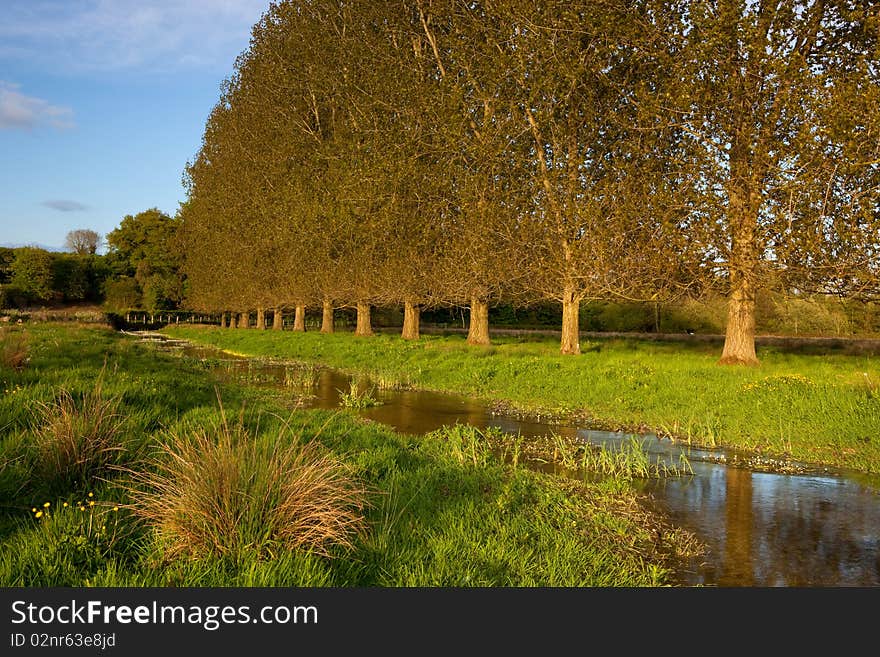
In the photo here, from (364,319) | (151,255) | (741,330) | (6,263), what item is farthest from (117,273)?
(741,330)

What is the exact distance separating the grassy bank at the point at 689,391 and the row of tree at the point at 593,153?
248 centimetres

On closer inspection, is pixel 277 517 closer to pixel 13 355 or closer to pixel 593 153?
pixel 13 355

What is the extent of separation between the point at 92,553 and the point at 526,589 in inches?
138

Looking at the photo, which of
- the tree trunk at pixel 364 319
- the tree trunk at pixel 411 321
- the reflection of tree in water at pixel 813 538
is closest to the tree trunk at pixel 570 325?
the tree trunk at pixel 411 321

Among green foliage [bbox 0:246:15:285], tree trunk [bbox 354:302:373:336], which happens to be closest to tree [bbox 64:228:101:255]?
green foliage [bbox 0:246:15:285]

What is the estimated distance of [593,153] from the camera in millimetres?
23969

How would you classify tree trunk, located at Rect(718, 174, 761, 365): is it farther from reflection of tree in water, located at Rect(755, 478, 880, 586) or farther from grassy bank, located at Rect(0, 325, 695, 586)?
grassy bank, located at Rect(0, 325, 695, 586)

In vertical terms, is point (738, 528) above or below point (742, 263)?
below

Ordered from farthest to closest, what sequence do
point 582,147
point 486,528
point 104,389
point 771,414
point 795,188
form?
point 582,147 → point 795,188 → point 771,414 → point 104,389 → point 486,528

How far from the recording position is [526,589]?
4.98 metres

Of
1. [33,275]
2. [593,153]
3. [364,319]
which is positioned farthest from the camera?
[33,275]

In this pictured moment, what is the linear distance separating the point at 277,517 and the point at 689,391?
1356cm

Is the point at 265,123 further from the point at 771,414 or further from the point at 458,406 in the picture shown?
the point at 771,414

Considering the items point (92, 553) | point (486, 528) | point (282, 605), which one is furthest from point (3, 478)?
point (486, 528)
